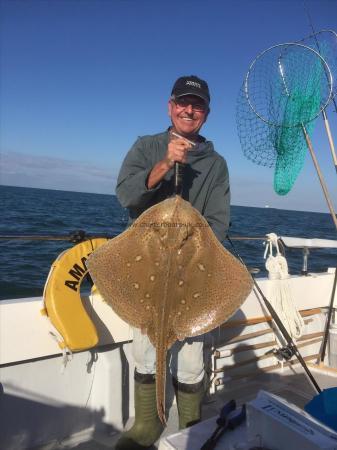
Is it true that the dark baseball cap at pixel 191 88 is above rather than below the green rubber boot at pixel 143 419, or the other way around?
above

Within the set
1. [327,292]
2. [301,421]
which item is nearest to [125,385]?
[301,421]

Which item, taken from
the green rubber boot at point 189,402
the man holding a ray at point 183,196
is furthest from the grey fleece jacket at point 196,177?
the green rubber boot at point 189,402

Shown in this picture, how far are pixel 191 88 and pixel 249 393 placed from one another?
3512 millimetres

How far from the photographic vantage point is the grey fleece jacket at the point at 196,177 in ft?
11.0

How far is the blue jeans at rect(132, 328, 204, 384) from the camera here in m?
3.32

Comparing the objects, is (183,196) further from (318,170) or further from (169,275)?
(318,170)

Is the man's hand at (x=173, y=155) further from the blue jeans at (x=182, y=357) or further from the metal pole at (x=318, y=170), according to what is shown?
the metal pole at (x=318, y=170)

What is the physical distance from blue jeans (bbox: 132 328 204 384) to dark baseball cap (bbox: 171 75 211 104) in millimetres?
2044

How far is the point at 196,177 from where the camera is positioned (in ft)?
11.4

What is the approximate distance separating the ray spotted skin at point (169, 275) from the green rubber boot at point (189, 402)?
88 centimetres

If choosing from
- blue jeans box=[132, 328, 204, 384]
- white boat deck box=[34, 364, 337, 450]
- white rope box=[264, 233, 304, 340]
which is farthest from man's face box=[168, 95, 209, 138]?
white boat deck box=[34, 364, 337, 450]

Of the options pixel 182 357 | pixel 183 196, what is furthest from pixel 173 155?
pixel 182 357

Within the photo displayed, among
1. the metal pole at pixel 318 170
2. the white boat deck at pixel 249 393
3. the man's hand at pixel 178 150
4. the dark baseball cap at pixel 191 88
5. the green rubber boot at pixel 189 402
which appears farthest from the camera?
the metal pole at pixel 318 170

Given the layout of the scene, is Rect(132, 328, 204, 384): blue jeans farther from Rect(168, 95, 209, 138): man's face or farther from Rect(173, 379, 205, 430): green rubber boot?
Rect(168, 95, 209, 138): man's face
